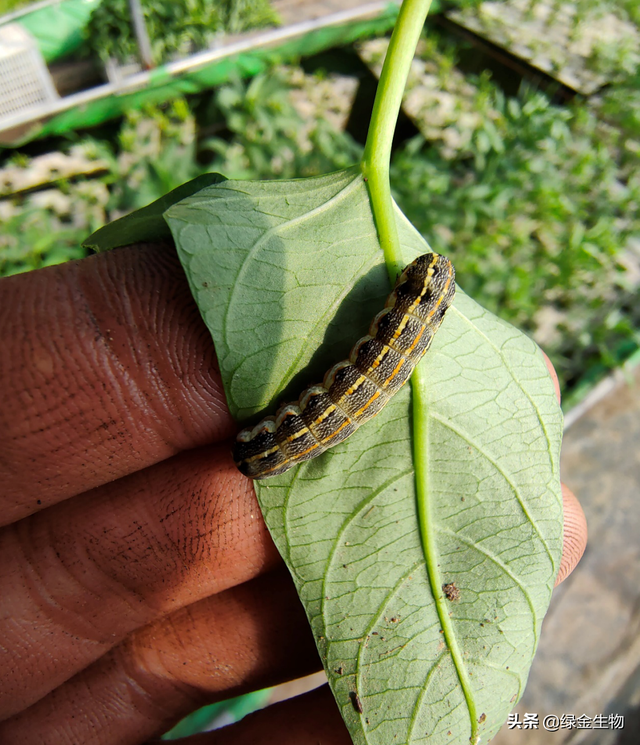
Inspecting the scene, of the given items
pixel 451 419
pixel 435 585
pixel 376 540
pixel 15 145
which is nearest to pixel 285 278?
pixel 451 419

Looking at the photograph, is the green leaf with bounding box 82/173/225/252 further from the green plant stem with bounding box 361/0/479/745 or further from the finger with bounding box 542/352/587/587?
the finger with bounding box 542/352/587/587

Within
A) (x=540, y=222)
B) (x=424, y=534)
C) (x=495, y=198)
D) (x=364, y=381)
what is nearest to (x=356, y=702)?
(x=424, y=534)

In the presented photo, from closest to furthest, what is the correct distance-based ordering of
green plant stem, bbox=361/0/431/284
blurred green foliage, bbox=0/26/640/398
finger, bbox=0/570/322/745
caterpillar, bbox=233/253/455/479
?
green plant stem, bbox=361/0/431/284, caterpillar, bbox=233/253/455/479, finger, bbox=0/570/322/745, blurred green foliage, bbox=0/26/640/398

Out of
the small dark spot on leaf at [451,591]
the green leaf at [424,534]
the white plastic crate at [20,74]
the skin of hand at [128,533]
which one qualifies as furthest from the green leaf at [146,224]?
the white plastic crate at [20,74]

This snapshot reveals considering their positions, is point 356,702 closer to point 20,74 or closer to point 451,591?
point 451,591

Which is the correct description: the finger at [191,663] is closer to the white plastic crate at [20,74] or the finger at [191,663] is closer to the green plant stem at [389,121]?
the green plant stem at [389,121]

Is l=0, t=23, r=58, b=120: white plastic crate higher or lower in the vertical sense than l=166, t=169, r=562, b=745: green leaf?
higher

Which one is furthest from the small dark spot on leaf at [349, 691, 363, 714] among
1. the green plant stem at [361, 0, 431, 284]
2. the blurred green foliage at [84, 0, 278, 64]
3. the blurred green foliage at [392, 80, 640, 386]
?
the blurred green foliage at [84, 0, 278, 64]
